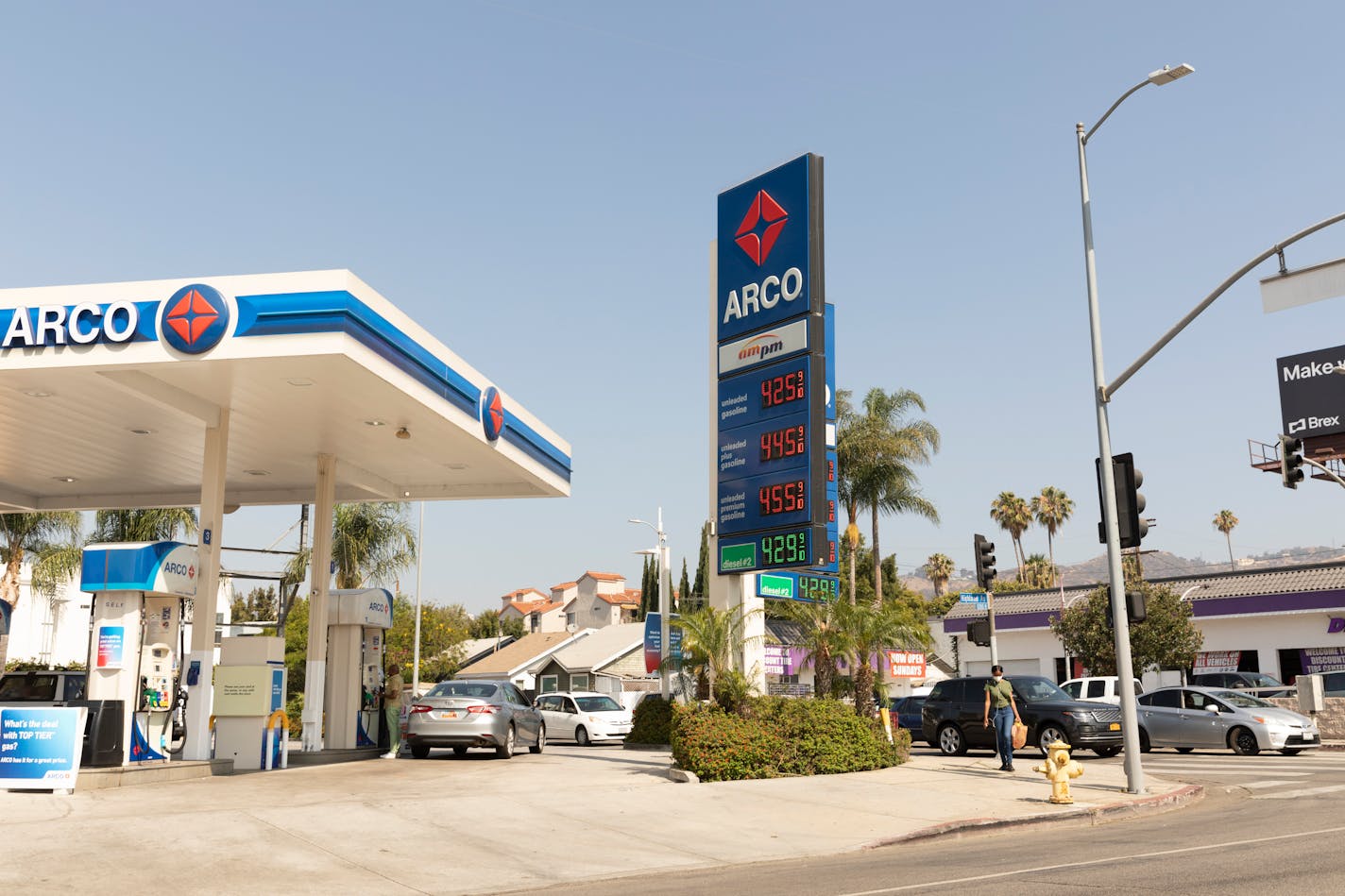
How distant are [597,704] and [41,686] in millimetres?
17141

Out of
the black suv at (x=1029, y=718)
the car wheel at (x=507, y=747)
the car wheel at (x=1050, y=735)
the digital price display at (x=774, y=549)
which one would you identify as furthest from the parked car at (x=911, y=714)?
the digital price display at (x=774, y=549)

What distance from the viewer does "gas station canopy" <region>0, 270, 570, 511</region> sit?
52.9ft

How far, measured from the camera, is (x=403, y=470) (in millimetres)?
26469

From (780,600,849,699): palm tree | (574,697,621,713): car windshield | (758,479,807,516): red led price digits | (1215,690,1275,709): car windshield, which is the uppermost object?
(758,479,807,516): red led price digits

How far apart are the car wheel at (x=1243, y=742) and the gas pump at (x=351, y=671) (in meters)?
18.2

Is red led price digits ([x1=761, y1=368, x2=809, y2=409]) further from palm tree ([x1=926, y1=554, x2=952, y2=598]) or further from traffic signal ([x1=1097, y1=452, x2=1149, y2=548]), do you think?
palm tree ([x1=926, y1=554, x2=952, y2=598])

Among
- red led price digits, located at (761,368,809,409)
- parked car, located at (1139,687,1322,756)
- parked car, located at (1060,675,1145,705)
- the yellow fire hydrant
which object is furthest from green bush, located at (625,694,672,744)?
the yellow fire hydrant

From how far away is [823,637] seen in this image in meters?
20.1

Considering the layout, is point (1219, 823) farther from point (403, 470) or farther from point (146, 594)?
point (403, 470)

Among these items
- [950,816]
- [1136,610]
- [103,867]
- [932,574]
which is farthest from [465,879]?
[932,574]

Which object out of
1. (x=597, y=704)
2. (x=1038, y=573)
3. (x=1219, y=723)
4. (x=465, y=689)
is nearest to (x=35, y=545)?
(x=597, y=704)

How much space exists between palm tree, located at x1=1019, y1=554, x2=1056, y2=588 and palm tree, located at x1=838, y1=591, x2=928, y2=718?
76.1 m

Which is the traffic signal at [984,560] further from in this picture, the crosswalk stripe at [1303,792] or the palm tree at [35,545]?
the palm tree at [35,545]

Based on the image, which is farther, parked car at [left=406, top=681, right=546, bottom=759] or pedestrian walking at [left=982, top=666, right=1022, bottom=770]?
parked car at [left=406, top=681, right=546, bottom=759]
